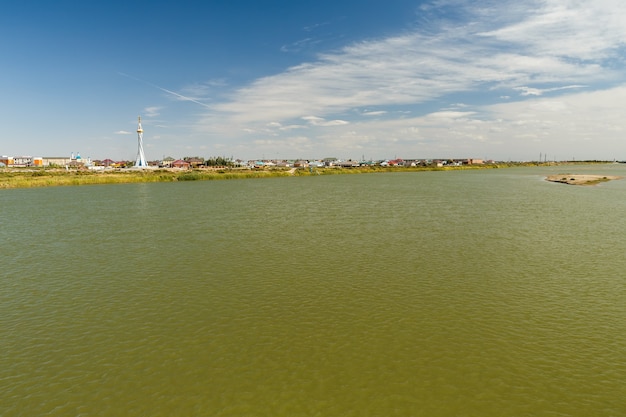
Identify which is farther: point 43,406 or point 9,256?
point 9,256

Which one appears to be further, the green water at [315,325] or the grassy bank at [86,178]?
the grassy bank at [86,178]

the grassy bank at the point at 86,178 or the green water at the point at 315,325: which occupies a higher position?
the grassy bank at the point at 86,178

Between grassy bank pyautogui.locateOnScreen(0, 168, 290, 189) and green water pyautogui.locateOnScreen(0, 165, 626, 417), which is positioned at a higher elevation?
grassy bank pyautogui.locateOnScreen(0, 168, 290, 189)

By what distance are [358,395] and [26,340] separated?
1287 centimetres

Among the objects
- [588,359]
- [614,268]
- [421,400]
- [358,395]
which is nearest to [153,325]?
[358,395]

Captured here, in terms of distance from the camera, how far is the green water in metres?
10.2

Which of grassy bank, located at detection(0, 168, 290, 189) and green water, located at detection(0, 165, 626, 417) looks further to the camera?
grassy bank, located at detection(0, 168, 290, 189)

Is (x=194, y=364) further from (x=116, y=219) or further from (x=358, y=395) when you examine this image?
(x=116, y=219)

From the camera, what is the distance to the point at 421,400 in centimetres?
1002

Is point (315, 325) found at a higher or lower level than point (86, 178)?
lower

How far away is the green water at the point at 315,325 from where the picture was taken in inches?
400

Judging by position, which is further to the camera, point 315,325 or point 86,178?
point 86,178

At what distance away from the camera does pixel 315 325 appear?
1452 cm

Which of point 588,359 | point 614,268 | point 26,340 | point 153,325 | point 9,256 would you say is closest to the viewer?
point 588,359
